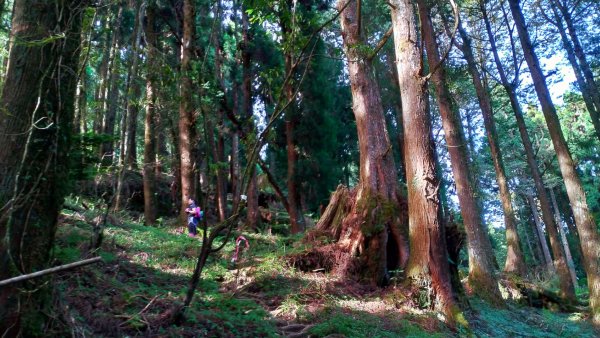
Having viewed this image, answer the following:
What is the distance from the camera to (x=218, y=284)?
7.28 metres

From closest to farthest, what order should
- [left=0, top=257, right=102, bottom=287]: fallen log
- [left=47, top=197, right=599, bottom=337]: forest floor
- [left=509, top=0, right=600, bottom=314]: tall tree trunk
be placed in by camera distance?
1. [left=0, top=257, right=102, bottom=287]: fallen log
2. [left=47, top=197, right=599, bottom=337]: forest floor
3. [left=509, top=0, right=600, bottom=314]: tall tree trunk

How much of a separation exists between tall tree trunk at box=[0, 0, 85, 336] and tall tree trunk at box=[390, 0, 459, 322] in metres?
5.29

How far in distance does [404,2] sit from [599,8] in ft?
45.5

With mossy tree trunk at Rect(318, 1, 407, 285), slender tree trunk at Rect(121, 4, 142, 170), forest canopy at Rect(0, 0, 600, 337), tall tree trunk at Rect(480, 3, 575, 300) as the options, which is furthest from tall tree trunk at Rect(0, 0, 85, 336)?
tall tree trunk at Rect(480, 3, 575, 300)

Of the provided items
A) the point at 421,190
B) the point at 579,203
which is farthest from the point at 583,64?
the point at 421,190

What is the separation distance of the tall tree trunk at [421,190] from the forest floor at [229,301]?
0.44 m

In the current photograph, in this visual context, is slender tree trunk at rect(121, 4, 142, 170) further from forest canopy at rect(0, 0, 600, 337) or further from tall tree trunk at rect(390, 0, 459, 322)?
tall tree trunk at rect(390, 0, 459, 322)

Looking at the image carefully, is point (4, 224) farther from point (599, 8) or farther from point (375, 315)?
point (599, 8)

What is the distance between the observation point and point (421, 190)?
7168 mm

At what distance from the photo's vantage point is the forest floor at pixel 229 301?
463 cm

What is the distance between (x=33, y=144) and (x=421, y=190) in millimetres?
5580

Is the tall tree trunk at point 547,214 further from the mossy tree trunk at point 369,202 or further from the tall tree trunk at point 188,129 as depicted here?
the tall tree trunk at point 188,129

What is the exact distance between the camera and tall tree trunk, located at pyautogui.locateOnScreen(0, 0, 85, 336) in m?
3.16

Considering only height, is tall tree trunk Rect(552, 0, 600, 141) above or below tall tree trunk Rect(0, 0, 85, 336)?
above
